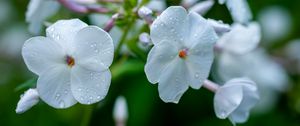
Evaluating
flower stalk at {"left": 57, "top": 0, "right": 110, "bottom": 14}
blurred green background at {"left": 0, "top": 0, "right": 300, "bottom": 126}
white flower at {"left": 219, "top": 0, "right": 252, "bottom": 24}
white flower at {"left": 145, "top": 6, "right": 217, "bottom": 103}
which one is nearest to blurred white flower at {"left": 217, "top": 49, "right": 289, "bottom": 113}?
blurred green background at {"left": 0, "top": 0, "right": 300, "bottom": 126}

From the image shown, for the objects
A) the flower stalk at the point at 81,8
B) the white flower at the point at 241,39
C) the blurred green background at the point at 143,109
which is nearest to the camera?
the flower stalk at the point at 81,8

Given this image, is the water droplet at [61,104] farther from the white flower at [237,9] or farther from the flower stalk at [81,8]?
the white flower at [237,9]

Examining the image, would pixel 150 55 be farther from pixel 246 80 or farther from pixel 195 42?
pixel 246 80

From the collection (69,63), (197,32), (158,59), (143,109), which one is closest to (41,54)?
(69,63)

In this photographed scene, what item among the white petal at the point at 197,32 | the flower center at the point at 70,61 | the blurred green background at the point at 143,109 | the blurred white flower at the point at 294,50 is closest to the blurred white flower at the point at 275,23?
the blurred white flower at the point at 294,50

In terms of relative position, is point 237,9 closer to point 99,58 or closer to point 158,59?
point 158,59
